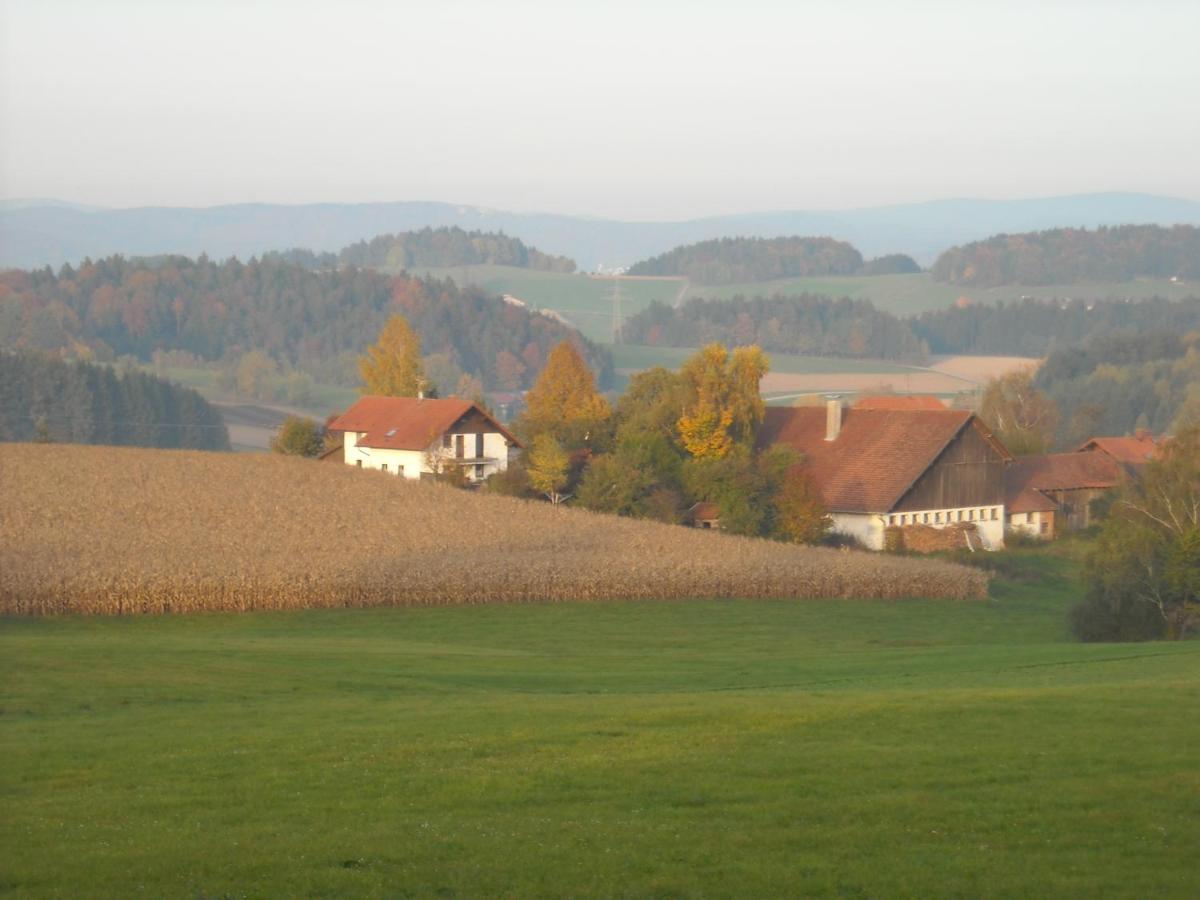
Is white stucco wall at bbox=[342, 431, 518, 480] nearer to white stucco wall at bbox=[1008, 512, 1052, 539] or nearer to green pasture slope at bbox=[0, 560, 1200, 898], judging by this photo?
white stucco wall at bbox=[1008, 512, 1052, 539]

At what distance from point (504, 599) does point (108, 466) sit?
2763cm

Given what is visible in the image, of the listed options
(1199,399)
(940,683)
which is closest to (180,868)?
(940,683)

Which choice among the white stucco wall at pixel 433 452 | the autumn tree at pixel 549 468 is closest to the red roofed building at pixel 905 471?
the autumn tree at pixel 549 468

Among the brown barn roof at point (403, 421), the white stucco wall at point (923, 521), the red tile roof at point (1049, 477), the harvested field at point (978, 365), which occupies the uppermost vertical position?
the brown barn roof at point (403, 421)

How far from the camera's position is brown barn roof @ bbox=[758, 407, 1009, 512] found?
6072 centimetres

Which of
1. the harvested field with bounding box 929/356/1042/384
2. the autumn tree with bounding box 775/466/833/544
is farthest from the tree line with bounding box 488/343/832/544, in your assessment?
the harvested field with bounding box 929/356/1042/384

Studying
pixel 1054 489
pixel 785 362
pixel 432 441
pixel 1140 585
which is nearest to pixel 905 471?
pixel 1054 489

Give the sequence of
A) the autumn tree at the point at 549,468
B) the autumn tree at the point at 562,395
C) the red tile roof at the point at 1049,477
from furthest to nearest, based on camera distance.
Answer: the autumn tree at the point at 562,395 < the red tile roof at the point at 1049,477 < the autumn tree at the point at 549,468

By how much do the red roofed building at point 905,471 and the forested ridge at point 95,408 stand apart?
195 feet

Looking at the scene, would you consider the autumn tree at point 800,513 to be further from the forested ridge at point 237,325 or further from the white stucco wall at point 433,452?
the forested ridge at point 237,325

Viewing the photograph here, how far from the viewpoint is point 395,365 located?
8900 cm

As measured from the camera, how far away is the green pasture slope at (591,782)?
1200 cm

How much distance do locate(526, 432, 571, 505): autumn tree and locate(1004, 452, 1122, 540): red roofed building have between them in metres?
18.3

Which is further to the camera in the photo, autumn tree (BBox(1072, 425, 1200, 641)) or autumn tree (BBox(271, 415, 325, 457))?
autumn tree (BBox(271, 415, 325, 457))
